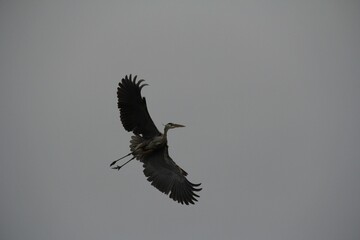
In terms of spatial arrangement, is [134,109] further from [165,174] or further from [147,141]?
[165,174]

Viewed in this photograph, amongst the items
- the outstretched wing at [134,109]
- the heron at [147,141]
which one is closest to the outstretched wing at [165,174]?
the heron at [147,141]

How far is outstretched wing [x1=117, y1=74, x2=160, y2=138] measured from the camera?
8883 millimetres

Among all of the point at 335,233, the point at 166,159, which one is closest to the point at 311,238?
the point at 335,233

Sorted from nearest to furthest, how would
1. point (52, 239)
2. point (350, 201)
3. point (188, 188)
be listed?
point (188, 188) → point (52, 239) → point (350, 201)

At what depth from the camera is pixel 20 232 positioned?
53.1 ft

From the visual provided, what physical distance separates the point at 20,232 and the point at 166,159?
28.1 ft

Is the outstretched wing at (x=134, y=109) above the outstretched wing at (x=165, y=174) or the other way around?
above

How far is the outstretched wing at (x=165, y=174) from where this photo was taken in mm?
8781

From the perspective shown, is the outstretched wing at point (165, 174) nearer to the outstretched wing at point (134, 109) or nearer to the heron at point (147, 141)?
the heron at point (147, 141)

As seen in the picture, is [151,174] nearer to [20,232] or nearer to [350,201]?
[20,232]

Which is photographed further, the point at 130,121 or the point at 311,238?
the point at 311,238

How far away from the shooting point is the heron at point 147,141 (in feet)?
29.1

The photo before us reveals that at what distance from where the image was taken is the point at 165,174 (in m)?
9.05

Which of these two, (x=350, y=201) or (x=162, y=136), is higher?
(x=350, y=201)
